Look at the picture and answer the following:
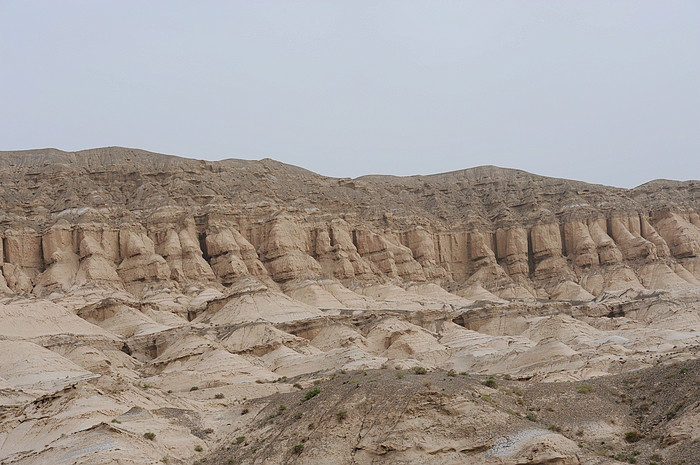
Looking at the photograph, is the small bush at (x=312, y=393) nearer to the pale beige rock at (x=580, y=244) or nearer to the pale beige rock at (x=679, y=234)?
the pale beige rock at (x=580, y=244)

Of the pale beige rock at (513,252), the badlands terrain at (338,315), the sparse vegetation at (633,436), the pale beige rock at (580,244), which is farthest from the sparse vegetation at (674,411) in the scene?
the pale beige rock at (513,252)

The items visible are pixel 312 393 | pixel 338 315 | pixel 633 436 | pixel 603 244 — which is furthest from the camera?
pixel 603 244

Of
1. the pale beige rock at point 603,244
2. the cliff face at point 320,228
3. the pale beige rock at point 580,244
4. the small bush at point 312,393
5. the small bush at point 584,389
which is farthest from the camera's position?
the pale beige rock at point 580,244

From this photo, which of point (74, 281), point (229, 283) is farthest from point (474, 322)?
point (74, 281)

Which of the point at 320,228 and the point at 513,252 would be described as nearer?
the point at 320,228

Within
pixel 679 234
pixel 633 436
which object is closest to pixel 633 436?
pixel 633 436

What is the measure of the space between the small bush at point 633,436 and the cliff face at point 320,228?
65.7 m

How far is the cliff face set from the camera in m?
89.4

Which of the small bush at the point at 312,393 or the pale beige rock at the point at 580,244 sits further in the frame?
the pale beige rock at the point at 580,244

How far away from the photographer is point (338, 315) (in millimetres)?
78188

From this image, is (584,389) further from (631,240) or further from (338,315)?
(631,240)

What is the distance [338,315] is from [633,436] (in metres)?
50.9

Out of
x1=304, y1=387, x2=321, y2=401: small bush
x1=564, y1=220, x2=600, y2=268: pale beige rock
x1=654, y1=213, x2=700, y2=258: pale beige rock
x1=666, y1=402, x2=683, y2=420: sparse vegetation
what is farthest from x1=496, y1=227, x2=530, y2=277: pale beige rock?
x1=666, y1=402, x2=683, y2=420: sparse vegetation

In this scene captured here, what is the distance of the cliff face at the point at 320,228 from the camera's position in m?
89.4
